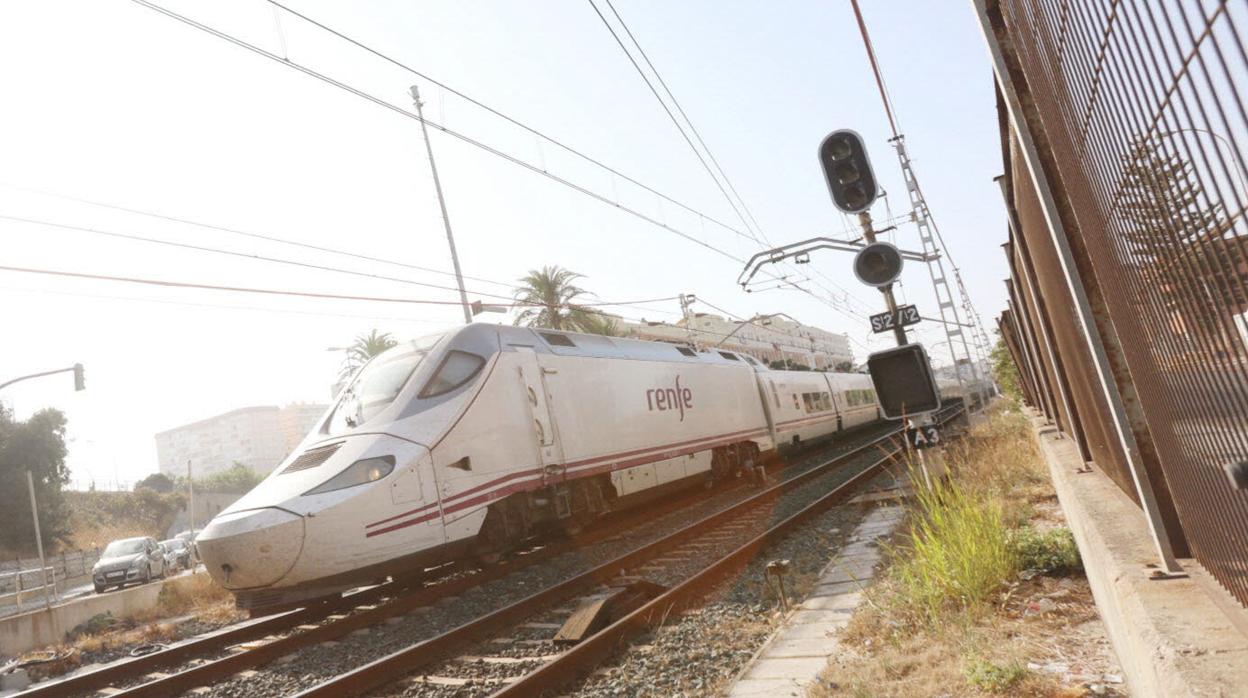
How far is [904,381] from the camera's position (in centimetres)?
→ 591

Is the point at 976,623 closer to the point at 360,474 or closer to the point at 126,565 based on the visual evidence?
the point at 360,474

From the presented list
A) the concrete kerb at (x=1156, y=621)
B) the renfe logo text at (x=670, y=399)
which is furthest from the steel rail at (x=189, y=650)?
the concrete kerb at (x=1156, y=621)

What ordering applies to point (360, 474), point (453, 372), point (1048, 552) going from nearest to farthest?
point (1048, 552) < point (360, 474) < point (453, 372)

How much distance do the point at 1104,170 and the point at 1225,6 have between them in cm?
86

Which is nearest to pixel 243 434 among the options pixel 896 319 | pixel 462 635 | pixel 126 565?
pixel 126 565

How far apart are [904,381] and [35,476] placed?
44.8m

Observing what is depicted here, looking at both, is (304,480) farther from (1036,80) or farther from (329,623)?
(1036,80)

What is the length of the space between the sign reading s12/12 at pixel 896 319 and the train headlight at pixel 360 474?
4.95 meters

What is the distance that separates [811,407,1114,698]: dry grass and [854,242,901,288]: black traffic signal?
1745mm

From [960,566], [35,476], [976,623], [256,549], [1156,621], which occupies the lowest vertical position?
[976,623]

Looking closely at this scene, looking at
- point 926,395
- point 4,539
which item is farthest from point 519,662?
point 4,539

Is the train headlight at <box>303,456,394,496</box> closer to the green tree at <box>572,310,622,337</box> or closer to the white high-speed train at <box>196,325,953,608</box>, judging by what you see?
the white high-speed train at <box>196,325,953,608</box>

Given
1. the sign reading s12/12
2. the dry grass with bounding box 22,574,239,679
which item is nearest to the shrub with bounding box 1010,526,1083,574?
the sign reading s12/12

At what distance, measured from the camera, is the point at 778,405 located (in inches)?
728
